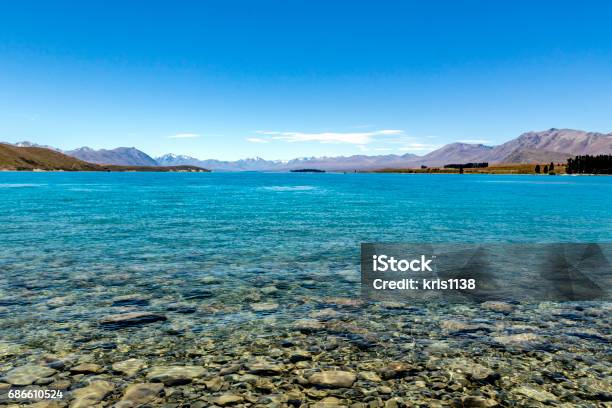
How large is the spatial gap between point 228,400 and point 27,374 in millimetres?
5650


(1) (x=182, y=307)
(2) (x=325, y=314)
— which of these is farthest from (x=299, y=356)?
(1) (x=182, y=307)

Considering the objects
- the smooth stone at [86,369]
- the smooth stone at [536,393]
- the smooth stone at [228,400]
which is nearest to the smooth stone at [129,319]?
the smooth stone at [86,369]

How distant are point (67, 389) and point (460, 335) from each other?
11.9 metres

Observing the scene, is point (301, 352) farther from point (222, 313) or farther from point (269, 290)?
point (269, 290)

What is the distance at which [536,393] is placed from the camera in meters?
10.0

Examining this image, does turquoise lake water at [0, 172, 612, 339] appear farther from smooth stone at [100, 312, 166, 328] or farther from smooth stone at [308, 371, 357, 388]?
smooth stone at [308, 371, 357, 388]

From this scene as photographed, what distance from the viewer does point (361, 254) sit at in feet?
95.9

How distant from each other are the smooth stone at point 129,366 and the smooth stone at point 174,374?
44 centimetres

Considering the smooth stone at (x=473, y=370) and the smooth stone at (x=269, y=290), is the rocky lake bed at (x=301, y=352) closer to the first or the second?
the smooth stone at (x=473, y=370)

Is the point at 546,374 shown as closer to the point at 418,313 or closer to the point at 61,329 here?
the point at 418,313

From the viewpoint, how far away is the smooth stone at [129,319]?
1452 cm

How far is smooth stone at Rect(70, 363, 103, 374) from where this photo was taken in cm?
1087

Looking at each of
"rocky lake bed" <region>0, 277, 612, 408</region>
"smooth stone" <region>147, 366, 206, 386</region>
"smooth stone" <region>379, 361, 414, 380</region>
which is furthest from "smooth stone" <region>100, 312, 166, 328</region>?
"smooth stone" <region>379, 361, 414, 380</region>

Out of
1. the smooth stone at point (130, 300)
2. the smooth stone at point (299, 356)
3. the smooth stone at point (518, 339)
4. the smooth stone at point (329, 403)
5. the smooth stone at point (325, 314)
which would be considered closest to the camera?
the smooth stone at point (329, 403)
